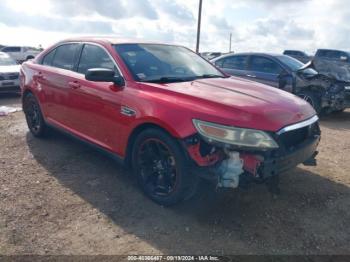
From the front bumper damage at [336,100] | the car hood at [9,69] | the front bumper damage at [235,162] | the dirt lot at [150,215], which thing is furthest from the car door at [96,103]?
the car hood at [9,69]

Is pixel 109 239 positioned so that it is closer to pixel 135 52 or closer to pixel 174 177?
pixel 174 177

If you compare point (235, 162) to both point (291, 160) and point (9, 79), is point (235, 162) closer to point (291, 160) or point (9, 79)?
point (291, 160)

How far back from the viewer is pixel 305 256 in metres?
2.94

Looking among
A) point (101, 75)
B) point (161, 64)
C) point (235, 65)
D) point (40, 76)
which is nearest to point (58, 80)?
point (40, 76)

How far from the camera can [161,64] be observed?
13.9 feet

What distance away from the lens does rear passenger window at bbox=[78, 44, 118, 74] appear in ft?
13.8

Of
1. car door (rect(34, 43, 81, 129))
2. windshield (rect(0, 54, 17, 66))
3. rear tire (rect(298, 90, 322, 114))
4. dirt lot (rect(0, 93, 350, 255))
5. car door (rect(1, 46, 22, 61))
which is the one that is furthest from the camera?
car door (rect(1, 46, 22, 61))

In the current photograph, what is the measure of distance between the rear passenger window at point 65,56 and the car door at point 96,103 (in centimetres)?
22

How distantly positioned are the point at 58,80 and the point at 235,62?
19.9ft

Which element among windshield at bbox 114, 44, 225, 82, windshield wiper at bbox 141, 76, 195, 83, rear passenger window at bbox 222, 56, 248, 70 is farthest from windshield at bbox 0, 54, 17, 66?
windshield wiper at bbox 141, 76, 195, 83

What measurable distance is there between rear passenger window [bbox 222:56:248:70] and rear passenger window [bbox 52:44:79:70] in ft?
18.5

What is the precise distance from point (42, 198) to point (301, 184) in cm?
300

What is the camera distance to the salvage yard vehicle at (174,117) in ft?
10.3

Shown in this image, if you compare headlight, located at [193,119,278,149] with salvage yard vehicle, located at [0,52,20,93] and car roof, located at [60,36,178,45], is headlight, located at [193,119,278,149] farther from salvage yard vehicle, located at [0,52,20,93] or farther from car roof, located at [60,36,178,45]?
salvage yard vehicle, located at [0,52,20,93]
